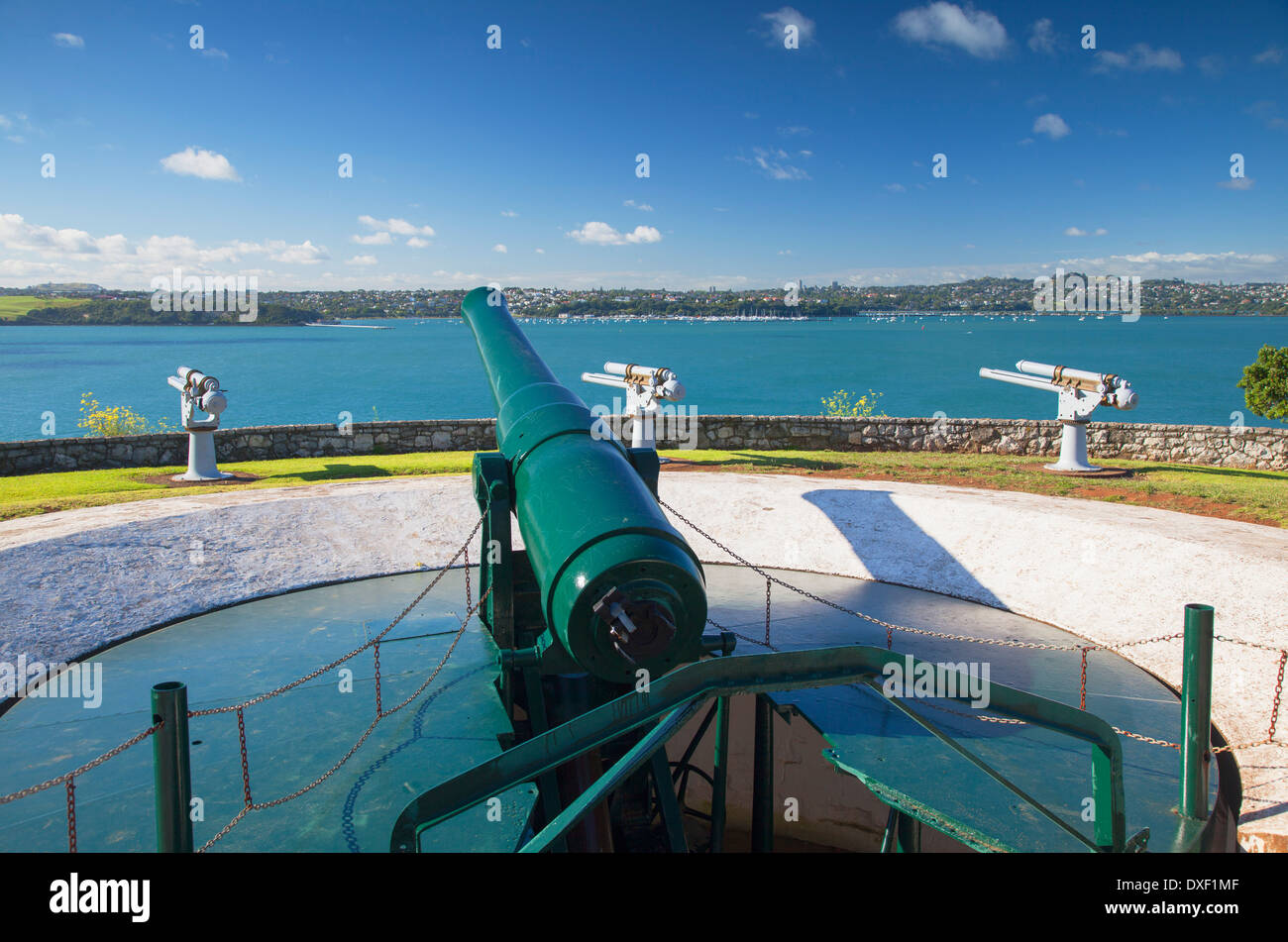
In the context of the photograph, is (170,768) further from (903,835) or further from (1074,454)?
(1074,454)

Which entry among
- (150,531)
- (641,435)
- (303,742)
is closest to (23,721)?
(303,742)

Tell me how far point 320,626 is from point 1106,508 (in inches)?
331

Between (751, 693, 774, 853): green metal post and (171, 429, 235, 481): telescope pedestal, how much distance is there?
30.0 ft

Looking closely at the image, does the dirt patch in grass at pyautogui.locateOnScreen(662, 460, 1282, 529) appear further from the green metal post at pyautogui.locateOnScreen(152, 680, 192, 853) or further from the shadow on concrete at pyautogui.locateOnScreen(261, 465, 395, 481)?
the green metal post at pyautogui.locateOnScreen(152, 680, 192, 853)

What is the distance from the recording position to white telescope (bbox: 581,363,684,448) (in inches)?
535

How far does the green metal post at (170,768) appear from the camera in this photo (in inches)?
114

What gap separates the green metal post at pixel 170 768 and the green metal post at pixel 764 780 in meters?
3.37

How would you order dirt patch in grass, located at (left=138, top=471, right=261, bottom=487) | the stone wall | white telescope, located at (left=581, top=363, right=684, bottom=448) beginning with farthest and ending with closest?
white telescope, located at (left=581, top=363, right=684, bottom=448)
the stone wall
dirt patch in grass, located at (left=138, top=471, right=261, bottom=487)

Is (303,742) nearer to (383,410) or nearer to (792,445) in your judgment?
(792,445)

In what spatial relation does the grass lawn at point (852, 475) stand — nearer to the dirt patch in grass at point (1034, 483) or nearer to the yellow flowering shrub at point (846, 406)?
the dirt patch in grass at point (1034, 483)

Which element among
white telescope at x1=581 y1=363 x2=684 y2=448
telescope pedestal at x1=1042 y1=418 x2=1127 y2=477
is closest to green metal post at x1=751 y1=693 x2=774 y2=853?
white telescope at x1=581 y1=363 x2=684 y2=448

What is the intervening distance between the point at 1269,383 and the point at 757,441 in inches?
397

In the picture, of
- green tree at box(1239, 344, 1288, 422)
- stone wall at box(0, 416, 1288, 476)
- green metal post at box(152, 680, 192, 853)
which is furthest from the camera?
green tree at box(1239, 344, 1288, 422)

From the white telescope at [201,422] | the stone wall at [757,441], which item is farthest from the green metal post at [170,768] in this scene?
the stone wall at [757,441]
